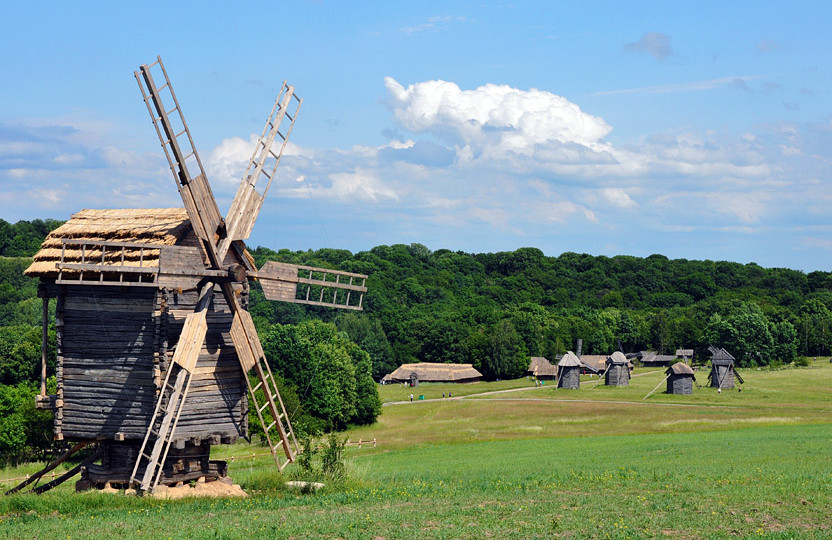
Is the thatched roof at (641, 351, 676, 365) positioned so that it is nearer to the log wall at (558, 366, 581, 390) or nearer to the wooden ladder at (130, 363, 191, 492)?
the log wall at (558, 366, 581, 390)

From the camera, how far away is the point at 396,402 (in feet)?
289

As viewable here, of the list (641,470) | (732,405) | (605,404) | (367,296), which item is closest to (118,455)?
(641,470)

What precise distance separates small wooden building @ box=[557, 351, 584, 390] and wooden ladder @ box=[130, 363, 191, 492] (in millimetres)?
74339

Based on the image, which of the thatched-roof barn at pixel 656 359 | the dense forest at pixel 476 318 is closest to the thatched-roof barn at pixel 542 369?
the dense forest at pixel 476 318

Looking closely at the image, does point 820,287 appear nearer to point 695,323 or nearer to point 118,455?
point 695,323

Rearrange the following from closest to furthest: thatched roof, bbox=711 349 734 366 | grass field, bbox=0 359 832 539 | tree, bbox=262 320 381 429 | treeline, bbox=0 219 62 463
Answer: grass field, bbox=0 359 832 539 → treeline, bbox=0 219 62 463 → tree, bbox=262 320 381 429 → thatched roof, bbox=711 349 734 366

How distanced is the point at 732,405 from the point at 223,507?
60.1m

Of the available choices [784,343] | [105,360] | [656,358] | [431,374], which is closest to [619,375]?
[431,374]

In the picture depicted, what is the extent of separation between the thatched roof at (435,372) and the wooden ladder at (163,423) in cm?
8662

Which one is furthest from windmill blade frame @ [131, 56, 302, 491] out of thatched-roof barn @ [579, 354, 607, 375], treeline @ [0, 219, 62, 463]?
thatched-roof barn @ [579, 354, 607, 375]

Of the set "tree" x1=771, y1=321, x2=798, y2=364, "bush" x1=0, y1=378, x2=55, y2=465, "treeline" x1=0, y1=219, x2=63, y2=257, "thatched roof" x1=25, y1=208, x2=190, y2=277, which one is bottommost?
"bush" x1=0, y1=378, x2=55, y2=465

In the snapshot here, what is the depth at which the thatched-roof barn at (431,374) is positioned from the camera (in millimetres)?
111688

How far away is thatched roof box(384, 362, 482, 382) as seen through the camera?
112m

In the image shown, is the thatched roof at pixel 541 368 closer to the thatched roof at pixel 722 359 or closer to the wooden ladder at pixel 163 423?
the thatched roof at pixel 722 359
